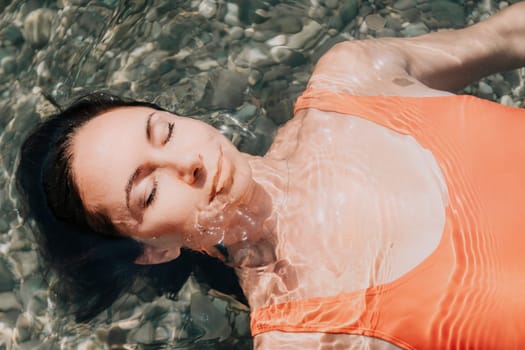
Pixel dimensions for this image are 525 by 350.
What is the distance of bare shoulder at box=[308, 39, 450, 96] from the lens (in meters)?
2.99

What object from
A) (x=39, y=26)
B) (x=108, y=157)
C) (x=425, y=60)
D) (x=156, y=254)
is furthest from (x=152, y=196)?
(x=39, y=26)

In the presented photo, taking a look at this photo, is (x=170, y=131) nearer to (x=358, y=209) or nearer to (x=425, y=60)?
(x=358, y=209)

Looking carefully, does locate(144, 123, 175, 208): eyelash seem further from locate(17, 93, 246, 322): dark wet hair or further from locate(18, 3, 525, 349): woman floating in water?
locate(17, 93, 246, 322): dark wet hair

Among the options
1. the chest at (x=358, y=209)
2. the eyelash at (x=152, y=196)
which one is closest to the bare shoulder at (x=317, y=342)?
the chest at (x=358, y=209)

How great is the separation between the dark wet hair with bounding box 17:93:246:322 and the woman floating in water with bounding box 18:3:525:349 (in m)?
0.01

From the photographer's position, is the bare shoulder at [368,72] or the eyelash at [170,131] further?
the bare shoulder at [368,72]

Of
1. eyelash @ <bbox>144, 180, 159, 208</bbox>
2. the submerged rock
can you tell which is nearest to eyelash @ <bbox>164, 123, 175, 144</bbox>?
eyelash @ <bbox>144, 180, 159, 208</bbox>

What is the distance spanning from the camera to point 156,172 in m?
2.63

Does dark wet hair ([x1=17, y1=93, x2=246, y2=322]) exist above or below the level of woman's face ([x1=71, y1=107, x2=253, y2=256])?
below

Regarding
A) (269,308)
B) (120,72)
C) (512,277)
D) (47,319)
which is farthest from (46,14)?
(512,277)

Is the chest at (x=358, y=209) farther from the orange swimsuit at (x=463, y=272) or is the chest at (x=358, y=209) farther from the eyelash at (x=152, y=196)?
the eyelash at (x=152, y=196)

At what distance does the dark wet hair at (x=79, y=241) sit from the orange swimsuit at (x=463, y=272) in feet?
2.80

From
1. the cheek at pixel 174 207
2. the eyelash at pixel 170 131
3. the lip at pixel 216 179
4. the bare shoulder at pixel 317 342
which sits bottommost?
the bare shoulder at pixel 317 342

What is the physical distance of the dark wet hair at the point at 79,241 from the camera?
2.87m
